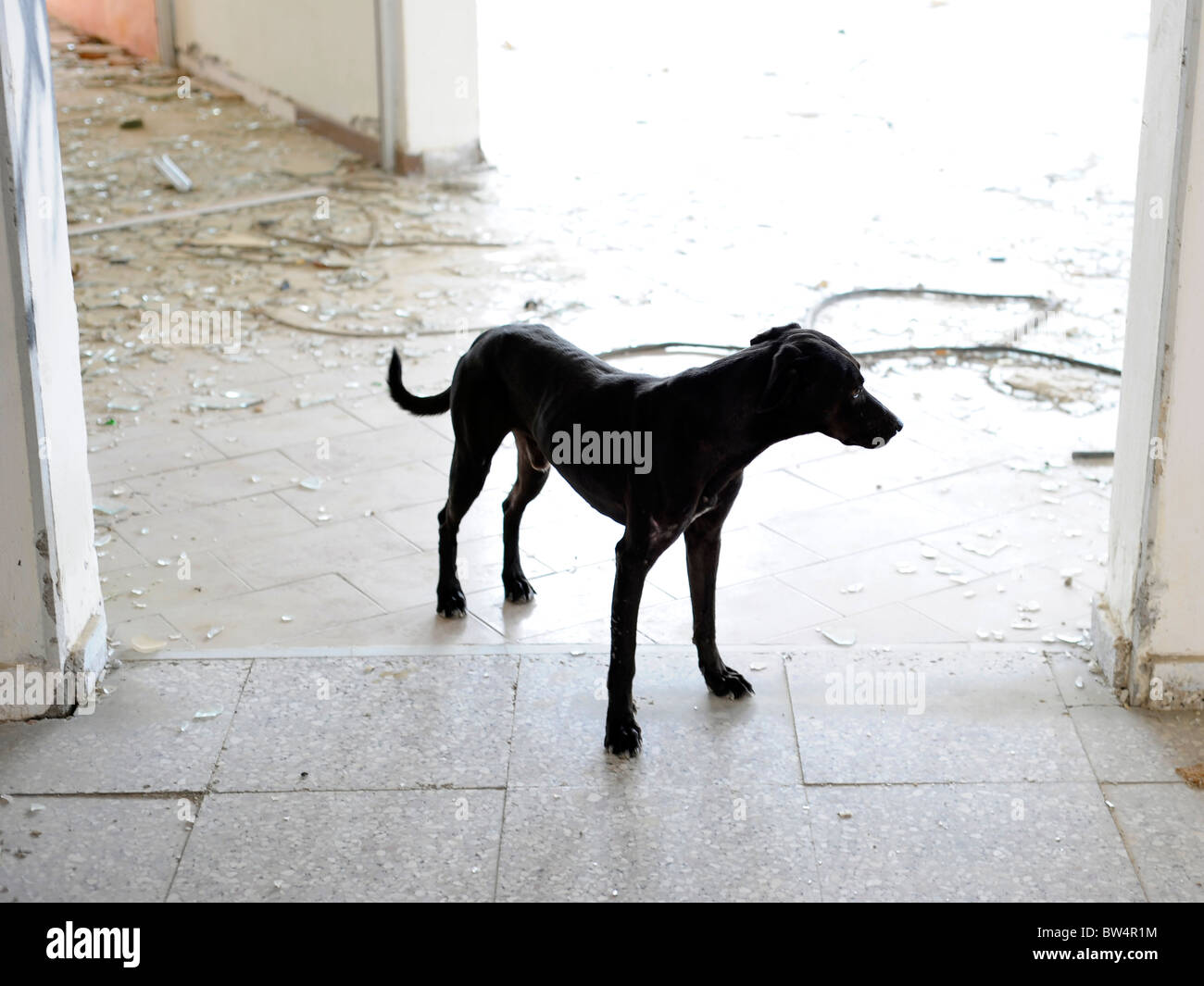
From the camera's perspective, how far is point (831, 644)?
15.5 feet

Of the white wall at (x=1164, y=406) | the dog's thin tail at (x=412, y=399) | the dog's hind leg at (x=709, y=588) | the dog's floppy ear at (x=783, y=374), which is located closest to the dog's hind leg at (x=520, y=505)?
the dog's thin tail at (x=412, y=399)

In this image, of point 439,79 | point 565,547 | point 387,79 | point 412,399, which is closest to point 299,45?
point 387,79

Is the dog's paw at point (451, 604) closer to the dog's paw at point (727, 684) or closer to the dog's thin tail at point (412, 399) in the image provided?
the dog's thin tail at point (412, 399)

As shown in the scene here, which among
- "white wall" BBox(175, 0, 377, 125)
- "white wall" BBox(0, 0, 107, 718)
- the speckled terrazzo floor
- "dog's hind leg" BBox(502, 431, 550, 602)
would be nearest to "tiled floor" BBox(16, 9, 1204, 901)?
the speckled terrazzo floor

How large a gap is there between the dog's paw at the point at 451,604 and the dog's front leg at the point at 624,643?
932 millimetres

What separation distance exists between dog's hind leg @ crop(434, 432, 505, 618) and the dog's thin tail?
0.65 ft

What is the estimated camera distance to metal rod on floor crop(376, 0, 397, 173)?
33.6 ft

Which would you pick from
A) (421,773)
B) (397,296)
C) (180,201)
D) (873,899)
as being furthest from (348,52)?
(873,899)

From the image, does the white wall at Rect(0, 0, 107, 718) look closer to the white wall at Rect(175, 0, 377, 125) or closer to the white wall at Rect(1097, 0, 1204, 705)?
the white wall at Rect(1097, 0, 1204, 705)

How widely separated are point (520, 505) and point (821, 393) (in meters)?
1.47

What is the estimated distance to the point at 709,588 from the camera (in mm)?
4273

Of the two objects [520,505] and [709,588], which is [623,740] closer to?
[709,588]

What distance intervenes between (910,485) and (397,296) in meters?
3.59

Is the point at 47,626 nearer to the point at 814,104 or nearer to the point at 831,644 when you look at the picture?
the point at 831,644
